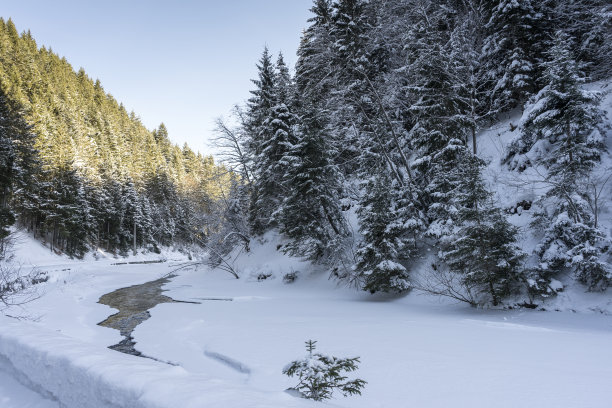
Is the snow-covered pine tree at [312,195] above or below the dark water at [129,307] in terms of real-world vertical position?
Result: above

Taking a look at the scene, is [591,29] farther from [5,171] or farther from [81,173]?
[81,173]

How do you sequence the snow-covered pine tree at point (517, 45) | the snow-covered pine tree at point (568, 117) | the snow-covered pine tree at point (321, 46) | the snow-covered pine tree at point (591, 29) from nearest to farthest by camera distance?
the snow-covered pine tree at point (568, 117)
the snow-covered pine tree at point (591, 29)
the snow-covered pine tree at point (517, 45)
the snow-covered pine tree at point (321, 46)

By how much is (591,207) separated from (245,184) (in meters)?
23.2

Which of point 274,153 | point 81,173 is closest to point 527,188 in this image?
point 274,153

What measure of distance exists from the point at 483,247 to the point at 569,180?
9.42 ft

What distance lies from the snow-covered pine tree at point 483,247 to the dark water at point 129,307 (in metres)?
9.21

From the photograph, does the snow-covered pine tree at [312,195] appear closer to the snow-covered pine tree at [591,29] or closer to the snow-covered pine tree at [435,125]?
the snow-covered pine tree at [435,125]

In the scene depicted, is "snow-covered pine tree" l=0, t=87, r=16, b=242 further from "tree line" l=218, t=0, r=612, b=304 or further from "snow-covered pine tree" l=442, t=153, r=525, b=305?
"snow-covered pine tree" l=442, t=153, r=525, b=305

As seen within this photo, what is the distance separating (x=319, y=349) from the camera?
654 centimetres

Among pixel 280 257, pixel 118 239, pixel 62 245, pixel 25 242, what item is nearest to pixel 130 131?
pixel 118 239

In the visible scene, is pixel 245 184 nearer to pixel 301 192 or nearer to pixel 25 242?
pixel 301 192

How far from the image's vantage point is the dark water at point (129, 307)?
8.72 m

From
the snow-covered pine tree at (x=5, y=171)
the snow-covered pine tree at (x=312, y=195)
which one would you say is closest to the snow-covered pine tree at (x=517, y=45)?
the snow-covered pine tree at (x=312, y=195)

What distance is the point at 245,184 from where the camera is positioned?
27750 mm
